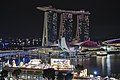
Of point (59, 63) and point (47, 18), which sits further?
point (47, 18)

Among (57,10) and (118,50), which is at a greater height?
(57,10)

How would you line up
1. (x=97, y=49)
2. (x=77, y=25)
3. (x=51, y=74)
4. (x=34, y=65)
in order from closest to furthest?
(x=51, y=74)
(x=34, y=65)
(x=97, y=49)
(x=77, y=25)

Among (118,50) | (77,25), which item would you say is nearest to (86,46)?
(118,50)

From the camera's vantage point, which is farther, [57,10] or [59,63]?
[57,10]

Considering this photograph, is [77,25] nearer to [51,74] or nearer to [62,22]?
[62,22]

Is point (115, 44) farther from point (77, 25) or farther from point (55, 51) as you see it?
point (55, 51)

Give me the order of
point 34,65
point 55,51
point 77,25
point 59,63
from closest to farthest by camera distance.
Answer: point 59,63, point 34,65, point 55,51, point 77,25

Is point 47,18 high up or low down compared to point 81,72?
up

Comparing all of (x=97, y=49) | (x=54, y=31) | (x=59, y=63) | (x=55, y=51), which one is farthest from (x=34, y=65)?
(x=54, y=31)

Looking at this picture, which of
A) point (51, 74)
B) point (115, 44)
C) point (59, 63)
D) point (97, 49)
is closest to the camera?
point (51, 74)
